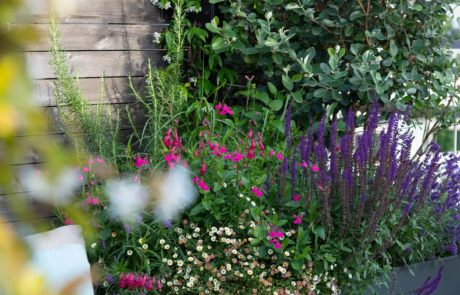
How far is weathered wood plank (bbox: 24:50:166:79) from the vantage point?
2439 mm

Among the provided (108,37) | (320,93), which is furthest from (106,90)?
(320,93)

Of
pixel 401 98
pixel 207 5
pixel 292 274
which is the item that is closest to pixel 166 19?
pixel 207 5

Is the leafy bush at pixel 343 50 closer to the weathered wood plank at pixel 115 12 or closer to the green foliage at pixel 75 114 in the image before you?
the weathered wood plank at pixel 115 12

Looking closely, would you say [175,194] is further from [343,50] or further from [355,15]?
[355,15]

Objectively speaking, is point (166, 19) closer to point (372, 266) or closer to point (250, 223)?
point (250, 223)

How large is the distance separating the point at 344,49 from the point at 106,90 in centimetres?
134

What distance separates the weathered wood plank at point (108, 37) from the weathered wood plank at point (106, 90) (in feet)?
0.60

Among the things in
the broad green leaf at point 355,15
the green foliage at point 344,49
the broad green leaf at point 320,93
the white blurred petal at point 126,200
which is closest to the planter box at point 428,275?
the green foliage at point 344,49

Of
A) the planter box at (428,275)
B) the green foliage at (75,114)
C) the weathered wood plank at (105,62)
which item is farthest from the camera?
the weathered wood plank at (105,62)

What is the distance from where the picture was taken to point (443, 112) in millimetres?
2896

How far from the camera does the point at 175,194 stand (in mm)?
1798

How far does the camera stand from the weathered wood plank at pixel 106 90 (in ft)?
8.06

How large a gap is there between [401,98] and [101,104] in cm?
170

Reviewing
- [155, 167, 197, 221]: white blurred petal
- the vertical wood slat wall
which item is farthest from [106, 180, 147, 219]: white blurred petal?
the vertical wood slat wall
